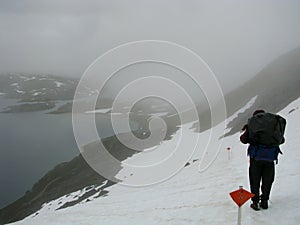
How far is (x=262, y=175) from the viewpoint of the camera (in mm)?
6953

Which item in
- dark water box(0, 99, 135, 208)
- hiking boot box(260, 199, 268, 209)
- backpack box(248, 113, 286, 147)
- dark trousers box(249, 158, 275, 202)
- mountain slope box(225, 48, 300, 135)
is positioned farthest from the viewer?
mountain slope box(225, 48, 300, 135)

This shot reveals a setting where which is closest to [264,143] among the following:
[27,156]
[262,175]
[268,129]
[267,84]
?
[268,129]

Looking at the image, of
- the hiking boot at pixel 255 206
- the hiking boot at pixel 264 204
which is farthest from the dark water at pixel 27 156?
the hiking boot at pixel 264 204

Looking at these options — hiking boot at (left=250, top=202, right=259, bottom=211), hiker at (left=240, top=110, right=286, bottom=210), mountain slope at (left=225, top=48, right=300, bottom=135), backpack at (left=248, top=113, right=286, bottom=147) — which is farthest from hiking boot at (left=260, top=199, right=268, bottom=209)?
mountain slope at (left=225, top=48, right=300, bottom=135)

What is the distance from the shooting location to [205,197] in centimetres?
1154

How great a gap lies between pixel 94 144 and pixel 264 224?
71529mm

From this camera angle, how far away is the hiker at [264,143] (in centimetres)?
647

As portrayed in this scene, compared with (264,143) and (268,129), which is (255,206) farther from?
(268,129)

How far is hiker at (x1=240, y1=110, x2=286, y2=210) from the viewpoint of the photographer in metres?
6.47

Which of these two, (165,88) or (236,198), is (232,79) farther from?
(236,198)

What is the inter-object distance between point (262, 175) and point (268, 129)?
4.40ft

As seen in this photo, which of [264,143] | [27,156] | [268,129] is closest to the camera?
[268,129]

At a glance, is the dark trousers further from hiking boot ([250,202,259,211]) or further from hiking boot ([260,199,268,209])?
hiking boot ([250,202,259,211])

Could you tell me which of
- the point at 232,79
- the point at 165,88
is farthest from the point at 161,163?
the point at 232,79
